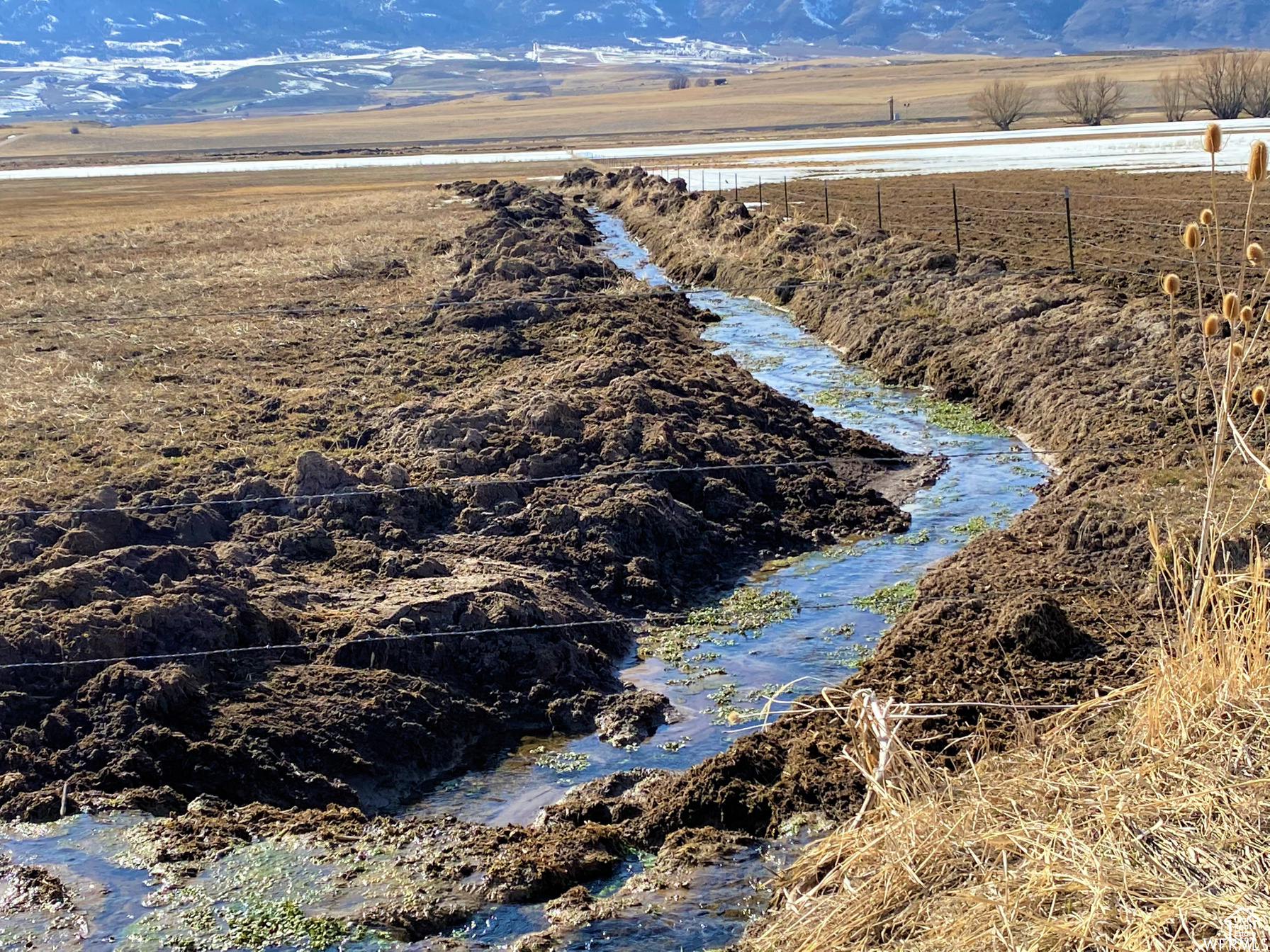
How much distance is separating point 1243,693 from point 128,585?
25.5 ft

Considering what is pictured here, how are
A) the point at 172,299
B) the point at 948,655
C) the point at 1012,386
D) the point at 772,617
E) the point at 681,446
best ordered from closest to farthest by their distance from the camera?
the point at 948,655
the point at 772,617
the point at 681,446
the point at 1012,386
the point at 172,299

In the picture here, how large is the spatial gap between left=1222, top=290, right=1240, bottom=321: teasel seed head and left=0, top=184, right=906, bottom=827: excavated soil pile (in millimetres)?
4252

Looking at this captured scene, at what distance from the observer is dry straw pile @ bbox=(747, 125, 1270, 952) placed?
3959 millimetres

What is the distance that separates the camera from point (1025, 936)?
13.2ft

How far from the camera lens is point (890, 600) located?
427 inches

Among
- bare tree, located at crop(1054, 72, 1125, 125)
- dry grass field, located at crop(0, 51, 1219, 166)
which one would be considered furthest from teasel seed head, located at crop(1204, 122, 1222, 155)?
dry grass field, located at crop(0, 51, 1219, 166)

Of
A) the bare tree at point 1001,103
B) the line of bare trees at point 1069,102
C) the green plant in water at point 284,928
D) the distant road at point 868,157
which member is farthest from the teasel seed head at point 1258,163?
the line of bare trees at point 1069,102

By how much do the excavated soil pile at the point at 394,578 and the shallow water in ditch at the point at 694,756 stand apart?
320mm

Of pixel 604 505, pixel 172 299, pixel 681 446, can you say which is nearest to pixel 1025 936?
pixel 604 505

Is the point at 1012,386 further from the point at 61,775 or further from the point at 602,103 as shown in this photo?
the point at 602,103

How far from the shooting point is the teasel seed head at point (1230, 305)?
13.7 feet

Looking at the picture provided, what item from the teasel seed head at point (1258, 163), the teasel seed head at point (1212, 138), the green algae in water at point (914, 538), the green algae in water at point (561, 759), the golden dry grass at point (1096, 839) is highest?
the teasel seed head at point (1212, 138)

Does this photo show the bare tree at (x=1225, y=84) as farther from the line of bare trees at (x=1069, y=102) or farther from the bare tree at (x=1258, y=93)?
the line of bare trees at (x=1069, y=102)

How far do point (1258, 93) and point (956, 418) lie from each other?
252ft
